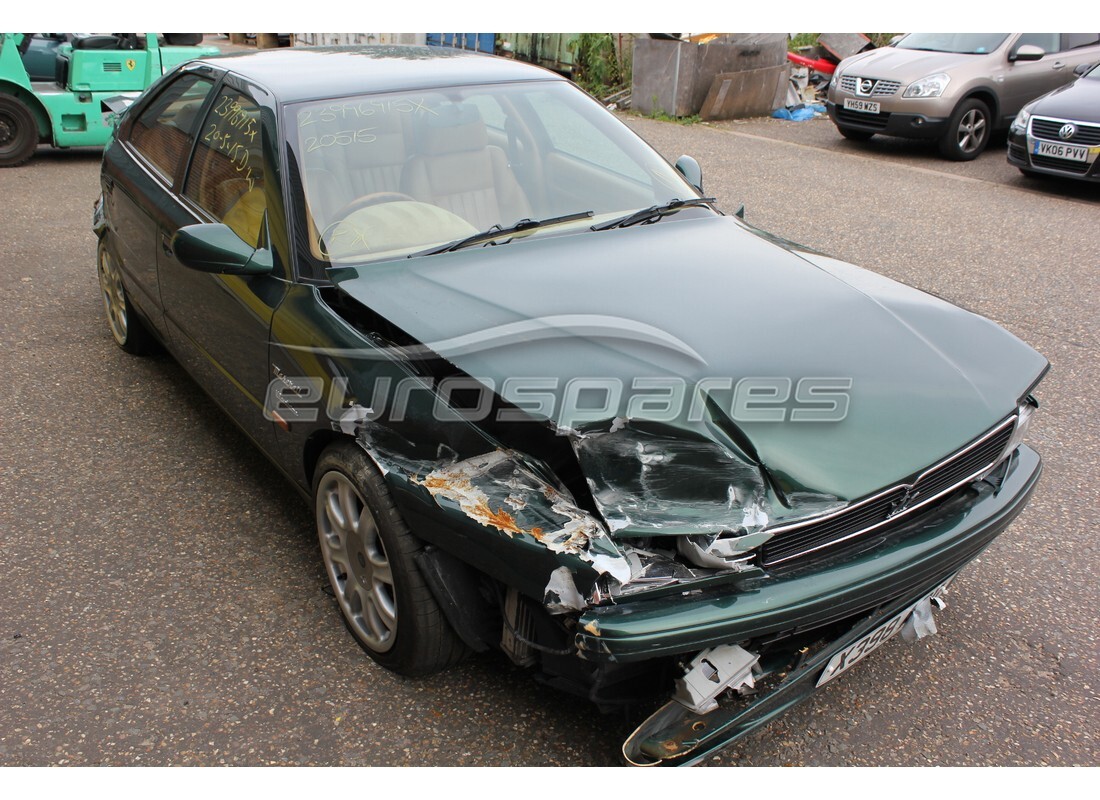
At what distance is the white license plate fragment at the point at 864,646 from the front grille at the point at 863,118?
8533 millimetres

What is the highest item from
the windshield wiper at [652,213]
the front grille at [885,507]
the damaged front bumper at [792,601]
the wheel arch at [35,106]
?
the windshield wiper at [652,213]

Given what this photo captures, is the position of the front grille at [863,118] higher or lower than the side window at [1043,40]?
lower

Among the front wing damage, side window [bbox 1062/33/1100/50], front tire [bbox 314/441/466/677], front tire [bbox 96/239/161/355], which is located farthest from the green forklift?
side window [bbox 1062/33/1100/50]

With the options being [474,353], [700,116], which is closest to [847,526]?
[474,353]

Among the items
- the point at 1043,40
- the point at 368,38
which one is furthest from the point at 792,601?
the point at 368,38

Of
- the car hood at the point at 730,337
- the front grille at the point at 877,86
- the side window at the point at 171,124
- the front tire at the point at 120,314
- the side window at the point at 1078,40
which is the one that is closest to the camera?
the car hood at the point at 730,337

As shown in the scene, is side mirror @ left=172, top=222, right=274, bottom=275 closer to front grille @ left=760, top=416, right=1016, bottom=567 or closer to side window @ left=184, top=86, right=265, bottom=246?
side window @ left=184, top=86, right=265, bottom=246

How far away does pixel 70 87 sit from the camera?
342 inches

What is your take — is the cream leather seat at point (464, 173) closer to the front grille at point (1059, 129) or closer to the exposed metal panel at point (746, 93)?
the front grille at point (1059, 129)

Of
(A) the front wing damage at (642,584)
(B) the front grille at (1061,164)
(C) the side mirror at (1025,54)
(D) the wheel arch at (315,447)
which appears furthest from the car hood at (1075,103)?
(D) the wheel arch at (315,447)

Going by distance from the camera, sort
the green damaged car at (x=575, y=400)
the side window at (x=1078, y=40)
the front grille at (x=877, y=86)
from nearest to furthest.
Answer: the green damaged car at (x=575, y=400), the front grille at (x=877, y=86), the side window at (x=1078, y=40)

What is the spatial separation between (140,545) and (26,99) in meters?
7.22

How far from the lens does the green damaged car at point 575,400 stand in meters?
2.04

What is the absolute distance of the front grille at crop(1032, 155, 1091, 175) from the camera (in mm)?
8180
